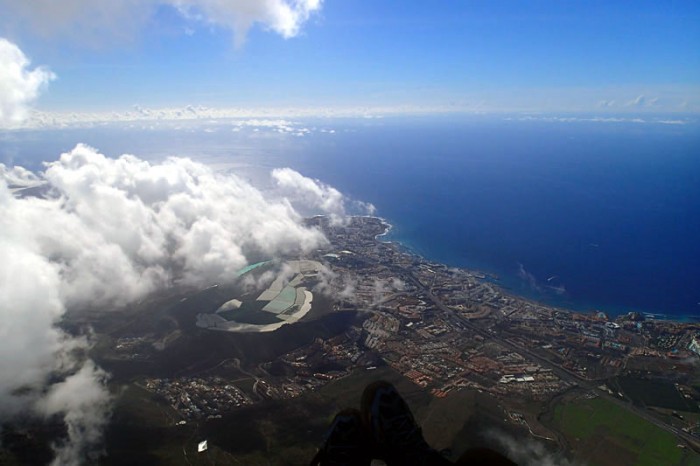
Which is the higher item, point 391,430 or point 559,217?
point 391,430

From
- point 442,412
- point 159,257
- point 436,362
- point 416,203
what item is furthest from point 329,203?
point 442,412

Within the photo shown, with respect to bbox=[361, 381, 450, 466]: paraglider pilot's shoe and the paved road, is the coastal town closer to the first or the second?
the paved road

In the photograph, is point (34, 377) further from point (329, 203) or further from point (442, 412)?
point (329, 203)

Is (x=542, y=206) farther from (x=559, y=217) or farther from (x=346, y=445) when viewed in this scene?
(x=346, y=445)

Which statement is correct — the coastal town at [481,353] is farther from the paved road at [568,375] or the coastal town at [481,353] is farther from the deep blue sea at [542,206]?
the deep blue sea at [542,206]

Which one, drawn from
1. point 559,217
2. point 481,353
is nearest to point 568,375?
point 481,353

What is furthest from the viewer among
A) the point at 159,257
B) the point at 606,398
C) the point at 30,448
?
the point at 159,257
